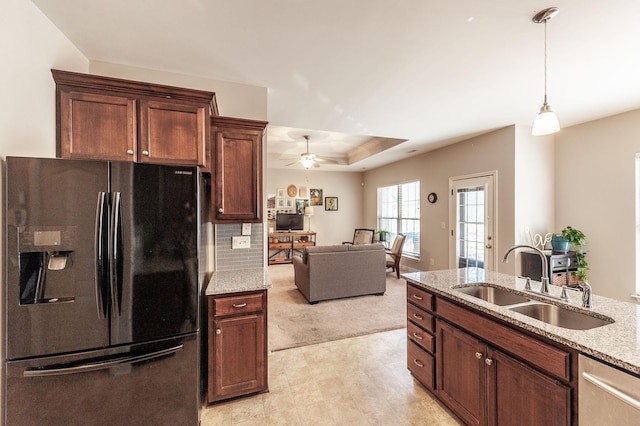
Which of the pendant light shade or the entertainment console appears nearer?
the pendant light shade

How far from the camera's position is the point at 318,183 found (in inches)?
323

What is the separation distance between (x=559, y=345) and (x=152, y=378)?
2179 millimetres

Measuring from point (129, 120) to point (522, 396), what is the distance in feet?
9.74

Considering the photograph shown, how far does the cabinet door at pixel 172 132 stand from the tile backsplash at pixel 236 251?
78 cm

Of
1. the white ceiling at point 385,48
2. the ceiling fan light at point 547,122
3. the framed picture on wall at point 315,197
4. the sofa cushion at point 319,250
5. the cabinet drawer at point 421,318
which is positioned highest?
the white ceiling at point 385,48

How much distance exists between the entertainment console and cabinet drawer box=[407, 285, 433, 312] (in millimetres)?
5184

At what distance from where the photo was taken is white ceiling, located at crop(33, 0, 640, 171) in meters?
1.75

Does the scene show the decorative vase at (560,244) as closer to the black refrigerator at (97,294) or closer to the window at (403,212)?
the window at (403,212)

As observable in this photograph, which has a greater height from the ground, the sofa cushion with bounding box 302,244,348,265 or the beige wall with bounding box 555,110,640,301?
the beige wall with bounding box 555,110,640,301

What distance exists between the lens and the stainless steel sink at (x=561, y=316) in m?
1.53

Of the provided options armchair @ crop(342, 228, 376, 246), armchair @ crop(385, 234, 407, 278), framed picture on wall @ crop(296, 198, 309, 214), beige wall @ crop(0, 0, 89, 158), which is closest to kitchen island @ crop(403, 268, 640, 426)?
beige wall @ crop(0, 0, 89, 158)

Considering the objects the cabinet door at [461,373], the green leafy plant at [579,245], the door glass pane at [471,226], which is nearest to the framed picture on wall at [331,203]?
the door glass pane at [471,226]

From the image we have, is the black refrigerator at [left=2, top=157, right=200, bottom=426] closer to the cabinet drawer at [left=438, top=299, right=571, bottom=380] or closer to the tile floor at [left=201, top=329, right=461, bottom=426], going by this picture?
the tile floor at [left=201, top=329, right=461, bottom=426]

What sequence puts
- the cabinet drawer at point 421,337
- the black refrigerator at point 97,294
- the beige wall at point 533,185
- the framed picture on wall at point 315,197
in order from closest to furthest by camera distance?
1. the black refrigerator at point 97,294
2. the cabinet drawer at point 421,337
3. the beige wall at point 533,185
4. the framed picture on wall at point 315,197
